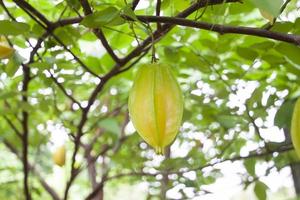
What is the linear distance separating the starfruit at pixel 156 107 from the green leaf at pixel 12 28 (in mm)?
302

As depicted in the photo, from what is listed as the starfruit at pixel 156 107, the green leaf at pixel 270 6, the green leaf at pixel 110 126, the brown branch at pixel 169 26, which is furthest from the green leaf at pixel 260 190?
the green leaf at pixel 270 6

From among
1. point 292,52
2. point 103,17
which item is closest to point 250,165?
point 292,52

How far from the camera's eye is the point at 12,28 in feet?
2.91

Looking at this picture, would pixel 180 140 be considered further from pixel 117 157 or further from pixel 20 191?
pixel 20 191

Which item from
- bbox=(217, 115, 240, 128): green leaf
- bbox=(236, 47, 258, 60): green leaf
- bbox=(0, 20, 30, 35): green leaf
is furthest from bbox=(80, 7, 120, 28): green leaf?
bbox=(217, 115, 240, 128): green leaf

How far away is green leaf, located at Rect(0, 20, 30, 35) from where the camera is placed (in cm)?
87

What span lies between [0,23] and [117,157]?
95 cm

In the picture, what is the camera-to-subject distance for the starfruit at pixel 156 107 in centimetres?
71

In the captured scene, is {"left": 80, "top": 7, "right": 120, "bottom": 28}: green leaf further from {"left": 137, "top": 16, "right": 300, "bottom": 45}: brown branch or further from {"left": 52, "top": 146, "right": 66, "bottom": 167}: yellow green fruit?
{"left": 52, "top": 146, "right": 66, "bottom": 167}: yellow green fruit

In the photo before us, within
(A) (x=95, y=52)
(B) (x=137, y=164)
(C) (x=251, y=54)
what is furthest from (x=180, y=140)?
(C) (x=251, y=54)

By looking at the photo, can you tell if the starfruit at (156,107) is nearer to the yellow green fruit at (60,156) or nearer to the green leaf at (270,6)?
the green leaf at (270,6)

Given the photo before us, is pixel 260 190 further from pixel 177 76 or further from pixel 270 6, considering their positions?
pixel 270 6

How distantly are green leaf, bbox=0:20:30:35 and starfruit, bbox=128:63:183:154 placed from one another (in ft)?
0.99

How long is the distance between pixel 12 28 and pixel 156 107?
0.36 meters
